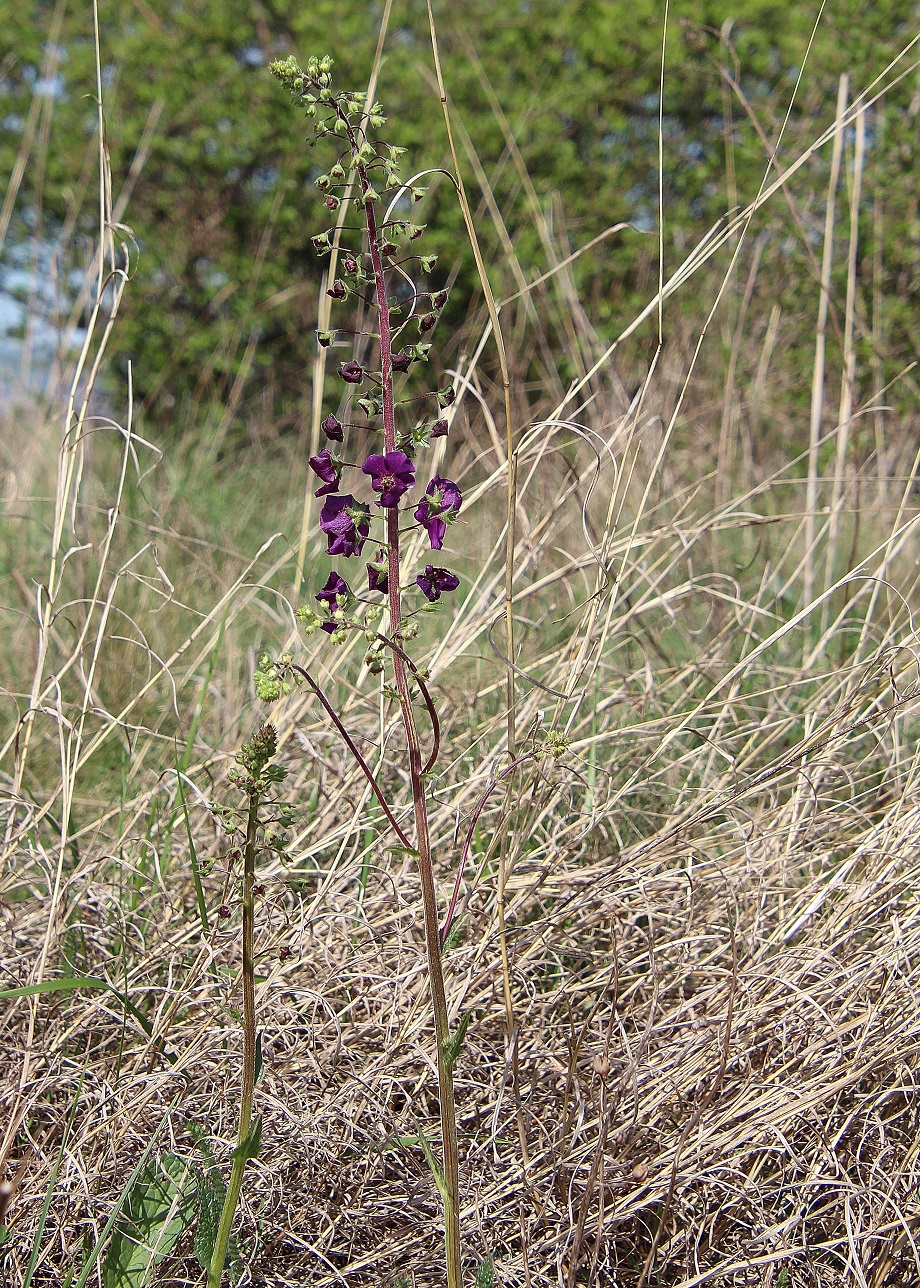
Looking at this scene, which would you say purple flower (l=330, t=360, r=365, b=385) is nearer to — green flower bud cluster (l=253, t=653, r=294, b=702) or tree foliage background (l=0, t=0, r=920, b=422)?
green flower bud cluster (l=253, t=653, r=294, b=702)

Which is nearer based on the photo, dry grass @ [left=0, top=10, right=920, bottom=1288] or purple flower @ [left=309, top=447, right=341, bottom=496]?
purple flower @ [left=309, top=447, right=341, bottom=496]

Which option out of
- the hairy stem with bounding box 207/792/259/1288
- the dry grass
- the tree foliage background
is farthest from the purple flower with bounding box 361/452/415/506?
the tree foliage background

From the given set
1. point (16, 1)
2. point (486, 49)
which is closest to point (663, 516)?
point (486, 49)

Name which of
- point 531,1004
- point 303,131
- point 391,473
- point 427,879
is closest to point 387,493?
point 391,473

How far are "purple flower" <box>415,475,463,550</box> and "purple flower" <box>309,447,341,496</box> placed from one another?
83 millimetres

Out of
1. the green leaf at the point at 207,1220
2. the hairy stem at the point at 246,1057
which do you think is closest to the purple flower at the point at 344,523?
the hairy stem at the point at 246,1057

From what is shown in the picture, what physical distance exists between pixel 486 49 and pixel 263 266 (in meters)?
1.60

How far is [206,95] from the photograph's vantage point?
532 cm

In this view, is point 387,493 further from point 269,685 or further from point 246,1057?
point 246,1057

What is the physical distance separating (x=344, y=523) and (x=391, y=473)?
7 cm

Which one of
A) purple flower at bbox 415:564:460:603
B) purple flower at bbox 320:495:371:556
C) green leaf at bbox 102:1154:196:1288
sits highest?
purple flower at bbox 320:495:371:556

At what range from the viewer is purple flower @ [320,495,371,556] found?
0.97m

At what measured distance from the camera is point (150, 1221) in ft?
3.87

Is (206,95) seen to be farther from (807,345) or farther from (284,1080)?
(284,1080)
